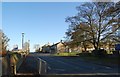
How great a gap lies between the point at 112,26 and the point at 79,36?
10.3 meters

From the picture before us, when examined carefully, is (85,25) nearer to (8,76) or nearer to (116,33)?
(116,33)

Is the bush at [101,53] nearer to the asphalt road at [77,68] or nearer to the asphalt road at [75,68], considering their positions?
the asphalt road at [75,68]

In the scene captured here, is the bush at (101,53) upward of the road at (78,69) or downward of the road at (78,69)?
upward

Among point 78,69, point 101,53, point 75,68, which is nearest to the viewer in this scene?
point 78,69

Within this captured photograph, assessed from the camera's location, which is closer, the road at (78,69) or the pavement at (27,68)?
the pavement at (27,68)

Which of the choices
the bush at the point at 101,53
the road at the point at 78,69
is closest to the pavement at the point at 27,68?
the road at the point at 78,69

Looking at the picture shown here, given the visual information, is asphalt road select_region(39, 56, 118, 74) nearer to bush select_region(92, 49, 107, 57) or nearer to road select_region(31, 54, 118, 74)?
road select_region(31, 54, 118, 74)

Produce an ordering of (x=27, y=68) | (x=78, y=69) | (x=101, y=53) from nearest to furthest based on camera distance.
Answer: (x=27, y=68)
(x=78, y=69)
(x=101, y=53)

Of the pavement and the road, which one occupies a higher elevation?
the pavement

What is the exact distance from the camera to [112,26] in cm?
6575

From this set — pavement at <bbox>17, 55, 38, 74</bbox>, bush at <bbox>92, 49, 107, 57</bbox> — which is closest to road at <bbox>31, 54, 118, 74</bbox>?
pavement at <bbox>17, 55, 38, 74</bbox>

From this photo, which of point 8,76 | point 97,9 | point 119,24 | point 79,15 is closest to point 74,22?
point 79,15

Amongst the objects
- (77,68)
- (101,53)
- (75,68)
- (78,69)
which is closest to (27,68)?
(78,69)

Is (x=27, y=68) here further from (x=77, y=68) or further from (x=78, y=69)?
(x=77, y=68)
